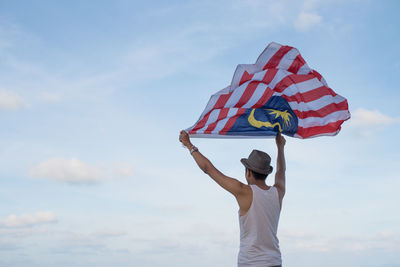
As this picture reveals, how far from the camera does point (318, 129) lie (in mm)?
8781

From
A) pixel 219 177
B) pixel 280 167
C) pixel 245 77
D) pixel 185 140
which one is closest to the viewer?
pixel 219 177

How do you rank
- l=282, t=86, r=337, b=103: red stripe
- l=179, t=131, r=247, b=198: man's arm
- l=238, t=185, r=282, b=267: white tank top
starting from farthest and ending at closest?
l=282, t=86, r=337, b=103: red stripe
l=179, t=131, r=247, b=198: man's arm
l=238, t=185, r=282, b=267: white tank top

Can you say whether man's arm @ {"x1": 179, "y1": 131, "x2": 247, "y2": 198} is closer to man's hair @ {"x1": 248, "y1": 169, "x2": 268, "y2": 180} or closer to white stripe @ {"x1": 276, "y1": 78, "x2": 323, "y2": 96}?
man's hair @ {"x1": 248, "y1": 169, "x2": 268, "y2": 180}

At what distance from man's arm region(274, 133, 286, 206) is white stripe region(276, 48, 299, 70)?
1.25 m

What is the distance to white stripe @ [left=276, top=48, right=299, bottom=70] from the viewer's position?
8.59 metres

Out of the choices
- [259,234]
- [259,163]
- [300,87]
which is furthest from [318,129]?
[259,234]

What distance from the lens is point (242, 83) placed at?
27.8 ft

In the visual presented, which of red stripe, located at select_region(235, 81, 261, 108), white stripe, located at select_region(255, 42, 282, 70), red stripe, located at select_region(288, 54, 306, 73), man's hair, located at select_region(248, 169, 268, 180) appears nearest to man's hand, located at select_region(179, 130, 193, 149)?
man's hair, located at select_region(248, 169, 268, 180)

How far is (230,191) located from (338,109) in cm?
370

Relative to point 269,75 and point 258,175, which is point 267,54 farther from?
point 258,175

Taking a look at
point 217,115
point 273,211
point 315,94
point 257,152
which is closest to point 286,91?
point 315,94

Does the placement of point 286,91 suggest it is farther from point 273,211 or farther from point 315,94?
point 273,211

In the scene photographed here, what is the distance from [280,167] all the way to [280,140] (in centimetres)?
94

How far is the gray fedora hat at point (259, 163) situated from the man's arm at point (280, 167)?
50cm
